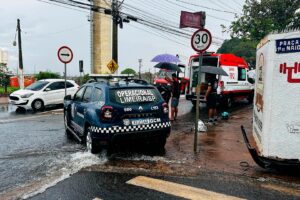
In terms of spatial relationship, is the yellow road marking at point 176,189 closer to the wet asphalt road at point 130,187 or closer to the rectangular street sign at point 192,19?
the wet asphalt road at point 130,187

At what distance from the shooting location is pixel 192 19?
931 centimetres

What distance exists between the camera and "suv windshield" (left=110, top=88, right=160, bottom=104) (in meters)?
6.54

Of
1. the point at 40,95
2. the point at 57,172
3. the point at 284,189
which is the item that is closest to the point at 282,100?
the point at 284,189

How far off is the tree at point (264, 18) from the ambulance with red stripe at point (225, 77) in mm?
8964

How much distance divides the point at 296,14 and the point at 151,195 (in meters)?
23.4

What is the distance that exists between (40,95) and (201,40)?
10441mm

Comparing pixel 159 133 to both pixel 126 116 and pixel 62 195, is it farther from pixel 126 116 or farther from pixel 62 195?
pixel 62 195

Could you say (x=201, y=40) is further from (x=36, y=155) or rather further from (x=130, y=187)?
(x=36, y=155)

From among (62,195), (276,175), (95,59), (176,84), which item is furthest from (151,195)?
(95,59)

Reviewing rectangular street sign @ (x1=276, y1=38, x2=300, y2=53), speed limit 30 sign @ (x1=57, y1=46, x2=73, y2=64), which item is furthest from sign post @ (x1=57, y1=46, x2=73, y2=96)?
rectangular street sign @ (x1=276, y1=38, x2=300, y2=53)

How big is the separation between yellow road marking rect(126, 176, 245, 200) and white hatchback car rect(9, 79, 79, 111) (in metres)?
11.1

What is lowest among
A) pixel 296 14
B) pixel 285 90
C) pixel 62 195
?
pixel 62 195

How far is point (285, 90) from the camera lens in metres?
5.09

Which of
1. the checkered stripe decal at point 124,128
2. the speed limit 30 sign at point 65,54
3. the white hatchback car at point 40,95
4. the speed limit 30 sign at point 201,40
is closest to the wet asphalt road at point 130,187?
the checkered stripe decal at point 124,128
